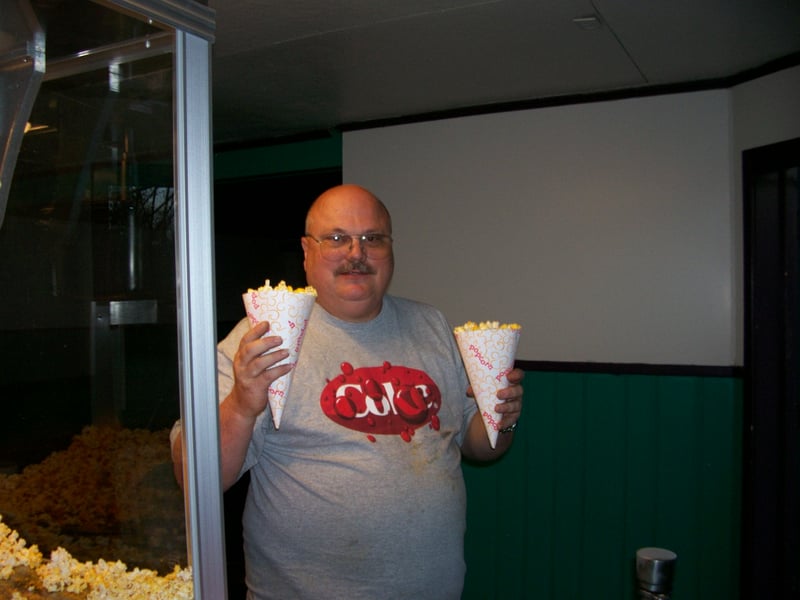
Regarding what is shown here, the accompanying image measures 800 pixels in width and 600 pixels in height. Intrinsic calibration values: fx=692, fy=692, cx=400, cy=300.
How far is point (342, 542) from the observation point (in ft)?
5.69

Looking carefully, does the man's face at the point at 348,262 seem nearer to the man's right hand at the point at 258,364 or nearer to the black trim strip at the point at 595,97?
the man's right hand at the point at 258,364

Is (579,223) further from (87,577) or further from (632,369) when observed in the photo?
(87,577)

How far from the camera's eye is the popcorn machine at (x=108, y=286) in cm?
93

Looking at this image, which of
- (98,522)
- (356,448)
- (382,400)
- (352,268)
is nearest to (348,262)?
(352,268)

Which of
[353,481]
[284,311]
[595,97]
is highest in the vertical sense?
[595,97]

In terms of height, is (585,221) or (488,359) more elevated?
(585,221)

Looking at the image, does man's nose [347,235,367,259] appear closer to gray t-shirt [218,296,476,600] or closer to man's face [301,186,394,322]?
man's face [301,186,394,322]

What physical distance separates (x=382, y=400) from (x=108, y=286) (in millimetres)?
918

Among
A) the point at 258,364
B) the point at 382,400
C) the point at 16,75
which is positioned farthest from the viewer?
the point at 382,400

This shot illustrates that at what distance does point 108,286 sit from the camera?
3.76 feet

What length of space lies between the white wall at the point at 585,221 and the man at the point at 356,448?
1711 mm

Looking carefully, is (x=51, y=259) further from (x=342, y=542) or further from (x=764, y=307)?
(x=764, y=307)

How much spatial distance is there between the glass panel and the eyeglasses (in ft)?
2.86

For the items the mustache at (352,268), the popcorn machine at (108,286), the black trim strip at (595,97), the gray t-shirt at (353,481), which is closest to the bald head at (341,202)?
the mustache at (352,268)
